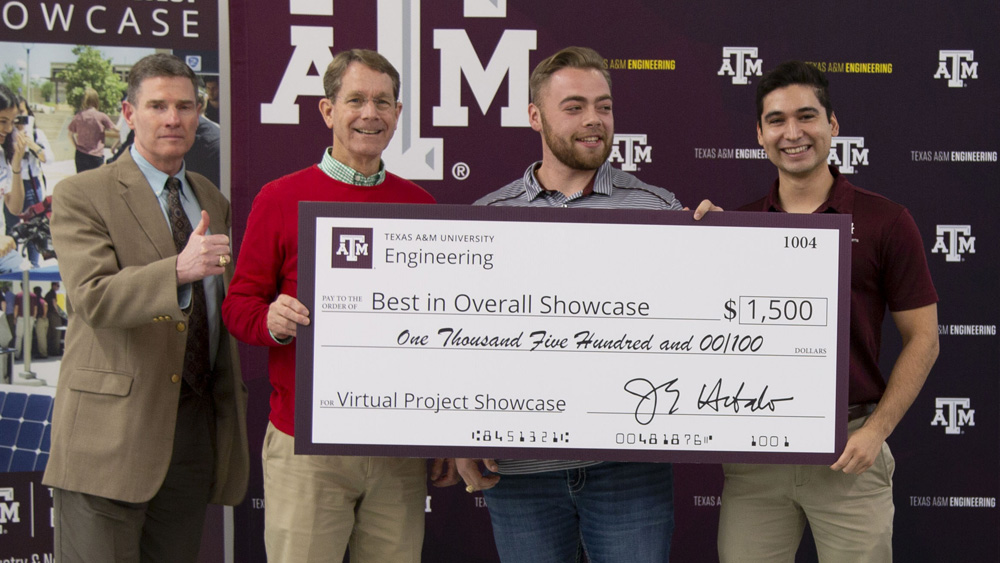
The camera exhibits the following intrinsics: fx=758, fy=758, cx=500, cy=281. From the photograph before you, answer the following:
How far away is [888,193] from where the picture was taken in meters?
2.89

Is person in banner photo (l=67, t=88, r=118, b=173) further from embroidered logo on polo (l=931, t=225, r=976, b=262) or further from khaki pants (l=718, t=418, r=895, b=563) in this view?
embroidered logo on polo (l=931, t=225, r=976, b=262)

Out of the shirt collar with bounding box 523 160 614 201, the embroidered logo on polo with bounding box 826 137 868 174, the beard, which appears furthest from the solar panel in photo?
the embroidered logo on polo with bounding box 826 137 868 174

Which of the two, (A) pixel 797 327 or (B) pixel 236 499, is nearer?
(A) pixel 797 327

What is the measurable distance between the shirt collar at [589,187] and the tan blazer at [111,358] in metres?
0.92

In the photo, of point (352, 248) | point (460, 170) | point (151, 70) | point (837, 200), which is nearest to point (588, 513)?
point (352, 248)

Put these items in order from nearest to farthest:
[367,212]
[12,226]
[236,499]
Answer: [367,212] < [236,499] < [12,226]

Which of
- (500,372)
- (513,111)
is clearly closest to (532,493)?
(500,372)

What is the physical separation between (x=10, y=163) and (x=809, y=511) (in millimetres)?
2889

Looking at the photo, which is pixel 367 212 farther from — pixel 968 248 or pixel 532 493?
pixel 968 248

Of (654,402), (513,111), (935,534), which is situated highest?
(513,111)

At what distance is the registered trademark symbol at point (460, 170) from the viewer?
2.88 m

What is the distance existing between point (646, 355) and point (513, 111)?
1.42m

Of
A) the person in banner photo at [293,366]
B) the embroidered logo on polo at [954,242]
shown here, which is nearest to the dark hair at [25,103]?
the person in banner photo at [293,366]

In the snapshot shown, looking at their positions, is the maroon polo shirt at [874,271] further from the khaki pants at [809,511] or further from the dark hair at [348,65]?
the dark hair at [348,65]
